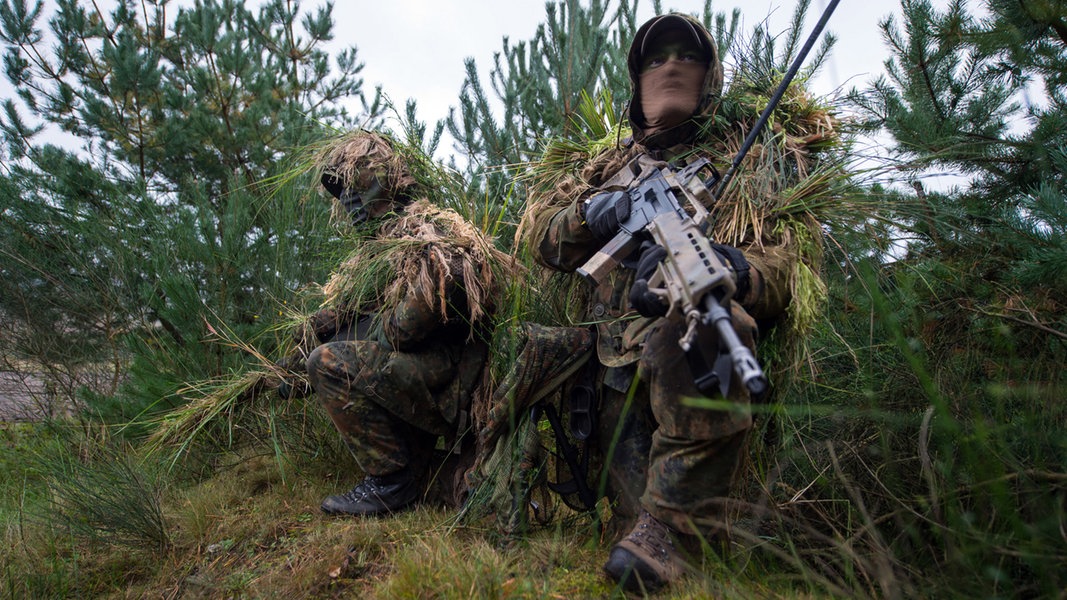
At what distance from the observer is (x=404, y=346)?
2375 mm

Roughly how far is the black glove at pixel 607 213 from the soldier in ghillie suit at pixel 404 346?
39 cm

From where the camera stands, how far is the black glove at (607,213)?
6.84 feet

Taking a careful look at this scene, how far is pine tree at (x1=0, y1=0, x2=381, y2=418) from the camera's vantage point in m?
3.77

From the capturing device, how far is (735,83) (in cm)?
241

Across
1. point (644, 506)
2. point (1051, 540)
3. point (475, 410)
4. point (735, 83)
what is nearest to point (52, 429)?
→ point (475, 410)

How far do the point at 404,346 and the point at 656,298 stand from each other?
3.51 feet

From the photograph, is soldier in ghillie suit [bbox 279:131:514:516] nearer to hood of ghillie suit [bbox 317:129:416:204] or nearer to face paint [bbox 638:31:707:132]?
hood of ghillie suit [bbox 317:129:416:204]

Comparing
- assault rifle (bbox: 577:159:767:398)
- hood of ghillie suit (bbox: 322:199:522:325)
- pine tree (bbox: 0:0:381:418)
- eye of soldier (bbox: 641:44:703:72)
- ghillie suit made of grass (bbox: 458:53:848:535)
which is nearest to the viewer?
assault rifle (bbox: 577:159:767:398)

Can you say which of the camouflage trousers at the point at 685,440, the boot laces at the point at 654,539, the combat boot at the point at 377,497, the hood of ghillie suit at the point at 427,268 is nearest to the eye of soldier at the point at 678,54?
the hood of ghillie suit at the point at 427,268

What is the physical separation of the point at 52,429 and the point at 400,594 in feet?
9.68

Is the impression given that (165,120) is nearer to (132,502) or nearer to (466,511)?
(132,502)

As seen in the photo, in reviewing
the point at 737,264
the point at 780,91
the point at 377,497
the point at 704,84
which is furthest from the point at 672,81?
the point at 377,497

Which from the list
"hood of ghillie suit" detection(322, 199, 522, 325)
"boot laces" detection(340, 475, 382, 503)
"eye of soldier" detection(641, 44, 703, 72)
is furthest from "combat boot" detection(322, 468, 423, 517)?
"eye of soldier" detection(641, 44, 703, 72)

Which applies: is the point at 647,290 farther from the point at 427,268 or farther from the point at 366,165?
the point at 366,165
